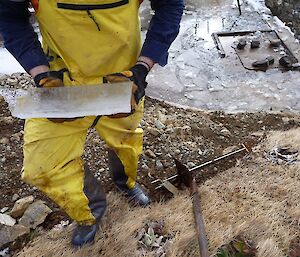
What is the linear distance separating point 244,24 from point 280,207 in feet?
12.2

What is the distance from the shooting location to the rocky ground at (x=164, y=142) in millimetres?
3918

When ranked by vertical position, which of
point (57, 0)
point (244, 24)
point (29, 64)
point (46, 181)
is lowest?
point (244, 24)

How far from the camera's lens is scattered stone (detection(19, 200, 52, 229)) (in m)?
3.51

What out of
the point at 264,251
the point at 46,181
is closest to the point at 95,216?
the point at 46,181

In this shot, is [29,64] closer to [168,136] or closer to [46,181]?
[46,181]

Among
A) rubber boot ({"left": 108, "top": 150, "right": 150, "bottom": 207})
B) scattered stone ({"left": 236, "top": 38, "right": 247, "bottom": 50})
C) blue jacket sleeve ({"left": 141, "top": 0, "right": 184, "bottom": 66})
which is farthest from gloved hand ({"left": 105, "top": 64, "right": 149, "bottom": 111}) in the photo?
scattered stone ({"left": 236, "top": 38, "right": 247, "bottom": 50})

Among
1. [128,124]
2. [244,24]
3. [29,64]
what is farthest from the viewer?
[244,24]

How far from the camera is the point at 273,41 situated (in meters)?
6.12

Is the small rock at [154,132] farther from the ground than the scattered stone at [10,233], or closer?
closer

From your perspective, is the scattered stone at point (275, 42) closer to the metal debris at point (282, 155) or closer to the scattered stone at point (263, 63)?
the scattered stone at point (263, 63)

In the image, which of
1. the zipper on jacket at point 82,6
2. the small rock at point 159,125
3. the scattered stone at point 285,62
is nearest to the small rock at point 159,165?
the small rock at point 159,125

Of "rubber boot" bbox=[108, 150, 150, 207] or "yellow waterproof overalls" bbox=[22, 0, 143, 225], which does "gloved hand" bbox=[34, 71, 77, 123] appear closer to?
"yellow waterproof overalls" bbox=[22, 0, 143, 225]

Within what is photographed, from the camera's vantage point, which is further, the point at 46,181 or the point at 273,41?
the point at 273,41

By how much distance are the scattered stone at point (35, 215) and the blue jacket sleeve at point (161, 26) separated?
149 cm
